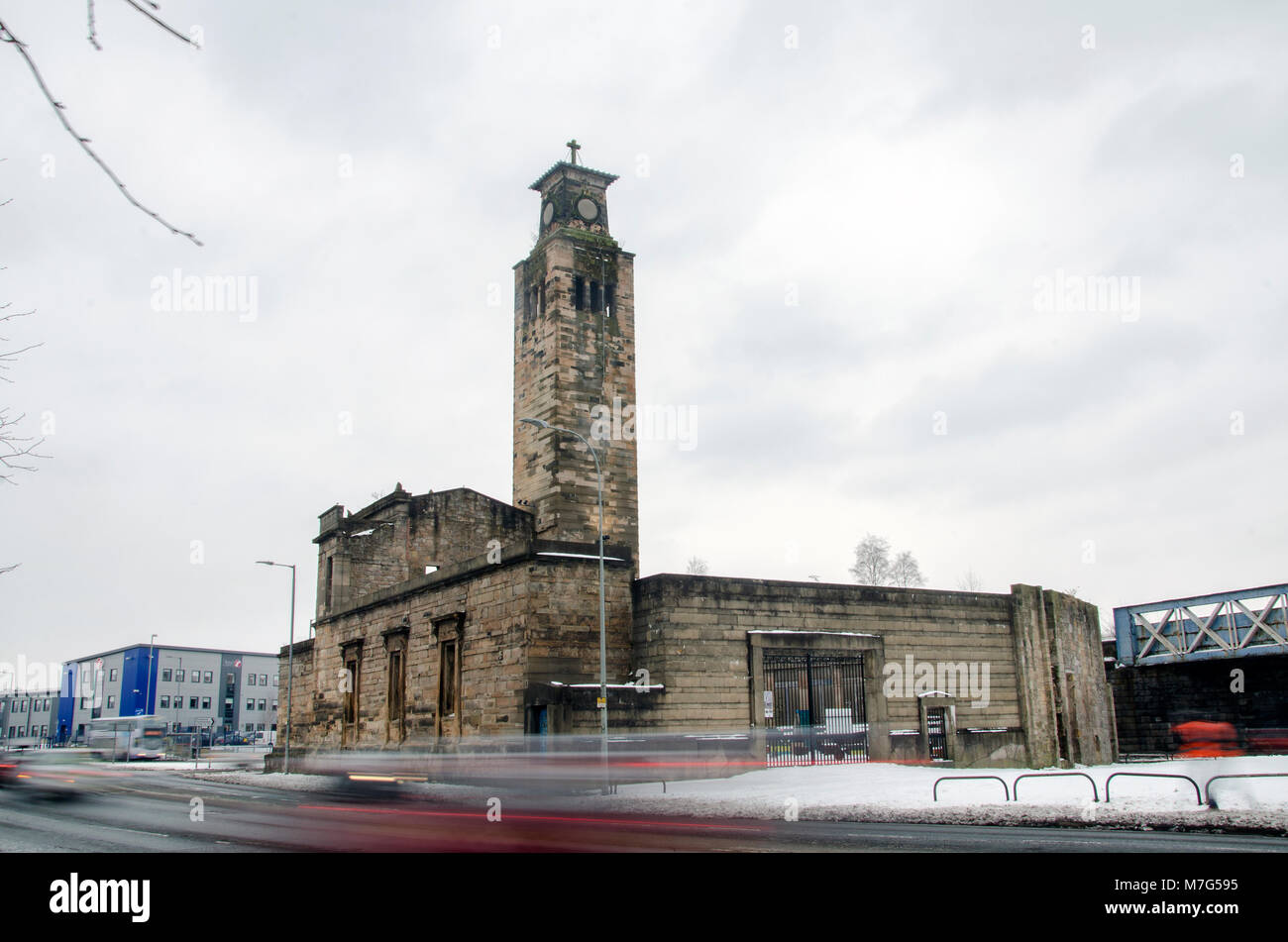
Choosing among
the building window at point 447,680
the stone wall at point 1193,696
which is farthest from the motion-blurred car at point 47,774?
the stone wall at point 1193,696

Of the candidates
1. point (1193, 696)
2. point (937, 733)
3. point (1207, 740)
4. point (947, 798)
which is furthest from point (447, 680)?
point (1193, 696)

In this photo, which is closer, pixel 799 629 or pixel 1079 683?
pixel 799 629

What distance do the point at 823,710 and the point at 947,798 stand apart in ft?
43.1

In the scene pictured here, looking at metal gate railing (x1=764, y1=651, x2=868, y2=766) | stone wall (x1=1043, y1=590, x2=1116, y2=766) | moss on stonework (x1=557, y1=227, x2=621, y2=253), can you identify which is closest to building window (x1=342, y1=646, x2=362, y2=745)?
metal gate railing (x1=764, y1=651, x2=868, y2=766)

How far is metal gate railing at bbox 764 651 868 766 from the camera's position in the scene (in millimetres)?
27438

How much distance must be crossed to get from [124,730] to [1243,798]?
71.5 metres

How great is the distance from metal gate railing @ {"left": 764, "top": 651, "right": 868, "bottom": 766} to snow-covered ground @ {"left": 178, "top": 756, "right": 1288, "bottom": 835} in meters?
1.10

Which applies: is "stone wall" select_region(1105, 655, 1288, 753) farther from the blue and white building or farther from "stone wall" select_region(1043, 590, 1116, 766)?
the blue and white building

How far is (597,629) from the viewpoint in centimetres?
2688

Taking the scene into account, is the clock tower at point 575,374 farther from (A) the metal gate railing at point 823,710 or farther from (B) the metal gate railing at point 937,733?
(B) the metal gate railing at point 937,733

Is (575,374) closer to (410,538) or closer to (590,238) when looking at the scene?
(590,238)

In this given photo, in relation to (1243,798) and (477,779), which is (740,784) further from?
(1243,798)

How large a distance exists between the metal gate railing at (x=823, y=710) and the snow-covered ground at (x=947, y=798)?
3.60 feet
